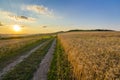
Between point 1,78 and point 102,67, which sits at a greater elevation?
point 102,67

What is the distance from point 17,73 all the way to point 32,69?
83.1 inches

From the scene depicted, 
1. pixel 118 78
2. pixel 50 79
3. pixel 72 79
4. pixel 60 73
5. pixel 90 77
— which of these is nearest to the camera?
pixel 118 78

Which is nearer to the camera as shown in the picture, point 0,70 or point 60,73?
point 60,73

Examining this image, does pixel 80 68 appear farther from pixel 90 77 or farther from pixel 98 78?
pixel 98 78

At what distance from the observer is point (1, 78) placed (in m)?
17.3

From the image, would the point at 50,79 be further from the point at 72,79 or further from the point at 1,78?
the point at 1,78

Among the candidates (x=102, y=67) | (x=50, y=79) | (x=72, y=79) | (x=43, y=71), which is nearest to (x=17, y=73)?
(x=43, y=71)

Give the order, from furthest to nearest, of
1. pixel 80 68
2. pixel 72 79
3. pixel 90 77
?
1. pixel 72 79
2. pixel 80 68
3. pixel 90 77

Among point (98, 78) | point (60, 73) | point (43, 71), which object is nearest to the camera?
point (98, 78)

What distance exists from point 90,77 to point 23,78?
8409 millimetres

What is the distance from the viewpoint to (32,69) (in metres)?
21.0

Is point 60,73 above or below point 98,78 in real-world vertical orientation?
below

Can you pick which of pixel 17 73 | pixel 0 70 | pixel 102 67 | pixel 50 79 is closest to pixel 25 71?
pixel 17 73

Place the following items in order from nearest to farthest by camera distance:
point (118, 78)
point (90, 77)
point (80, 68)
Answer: point (118, 78)
point (90, 77)
point (80, 68)
